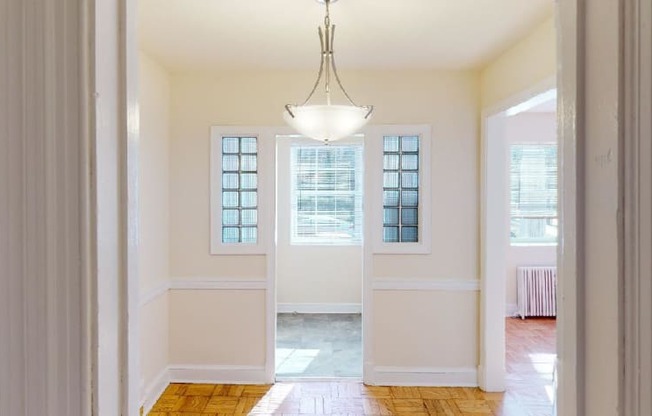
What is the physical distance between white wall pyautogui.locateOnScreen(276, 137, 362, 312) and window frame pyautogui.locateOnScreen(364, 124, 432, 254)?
2212 millimetres

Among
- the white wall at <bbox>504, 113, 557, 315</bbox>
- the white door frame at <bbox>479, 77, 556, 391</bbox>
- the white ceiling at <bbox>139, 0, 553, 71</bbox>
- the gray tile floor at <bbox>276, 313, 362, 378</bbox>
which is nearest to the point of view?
the white ceiling at <bbox>139, 0, 553, 71</bbox>

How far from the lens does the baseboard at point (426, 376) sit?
3.42 meters

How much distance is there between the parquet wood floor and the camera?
9.85 ft

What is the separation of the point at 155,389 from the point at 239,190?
5.37ft

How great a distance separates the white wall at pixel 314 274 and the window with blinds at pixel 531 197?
217 centimetres

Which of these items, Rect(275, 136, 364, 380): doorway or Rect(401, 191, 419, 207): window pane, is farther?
Rect(275, 136, 364, 380): doorway

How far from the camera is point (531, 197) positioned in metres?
5.55

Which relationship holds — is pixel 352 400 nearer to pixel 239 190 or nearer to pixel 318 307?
pixel 239 190

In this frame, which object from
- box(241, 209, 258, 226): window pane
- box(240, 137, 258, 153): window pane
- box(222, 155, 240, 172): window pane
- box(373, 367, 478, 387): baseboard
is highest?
box(240, 137, 258, 153): window pane

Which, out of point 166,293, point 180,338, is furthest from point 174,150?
point 180,338

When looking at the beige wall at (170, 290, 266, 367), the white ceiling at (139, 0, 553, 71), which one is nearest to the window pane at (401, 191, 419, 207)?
the white ceiling at (139, 0, 553, 71)

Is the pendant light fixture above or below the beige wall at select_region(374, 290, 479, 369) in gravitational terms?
above

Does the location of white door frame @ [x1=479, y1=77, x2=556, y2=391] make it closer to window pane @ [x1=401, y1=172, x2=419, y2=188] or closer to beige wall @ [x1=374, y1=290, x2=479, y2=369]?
beige wall @ [x1=374, y1=290, x2=479, y2=369]
